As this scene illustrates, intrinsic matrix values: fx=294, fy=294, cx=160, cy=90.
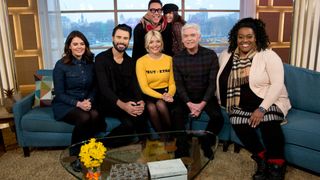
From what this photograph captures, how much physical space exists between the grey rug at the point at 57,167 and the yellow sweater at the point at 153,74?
2.44 ft

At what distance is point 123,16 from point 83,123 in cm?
255

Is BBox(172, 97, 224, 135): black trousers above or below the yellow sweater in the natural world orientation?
below

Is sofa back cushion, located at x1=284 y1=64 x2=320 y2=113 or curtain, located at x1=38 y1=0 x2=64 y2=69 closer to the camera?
sofa back cushion, located at x1=284 y1=64 x2=320 y2=113

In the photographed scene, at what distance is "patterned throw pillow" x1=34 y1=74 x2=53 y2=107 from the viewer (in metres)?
2.76

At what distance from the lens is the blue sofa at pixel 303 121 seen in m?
2.10

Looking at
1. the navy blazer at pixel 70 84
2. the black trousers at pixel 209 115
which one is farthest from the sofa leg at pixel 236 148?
the navy blazer at pixel 70 84

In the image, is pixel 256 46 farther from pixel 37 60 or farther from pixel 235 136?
pixel 37 60

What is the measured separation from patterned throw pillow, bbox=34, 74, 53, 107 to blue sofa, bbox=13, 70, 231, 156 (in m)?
0.17

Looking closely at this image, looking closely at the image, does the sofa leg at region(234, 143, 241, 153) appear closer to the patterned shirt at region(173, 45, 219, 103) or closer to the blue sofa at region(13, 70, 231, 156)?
the blue sofa at region(13, 70, 231, 156)

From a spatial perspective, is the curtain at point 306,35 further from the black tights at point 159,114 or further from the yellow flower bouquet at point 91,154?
the yellow flower bouquet at point 91,154

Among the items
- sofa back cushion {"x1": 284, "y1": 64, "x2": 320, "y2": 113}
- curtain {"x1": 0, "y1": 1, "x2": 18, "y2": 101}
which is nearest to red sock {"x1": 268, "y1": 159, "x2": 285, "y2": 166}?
sofa back cushion {"x1": 284, "y1": 64, "x2": 320, "y2": 113}

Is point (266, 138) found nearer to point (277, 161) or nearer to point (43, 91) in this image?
point (277, 161)

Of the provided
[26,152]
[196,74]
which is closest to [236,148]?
[196,74]

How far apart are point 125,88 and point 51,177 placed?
3.10 ft
